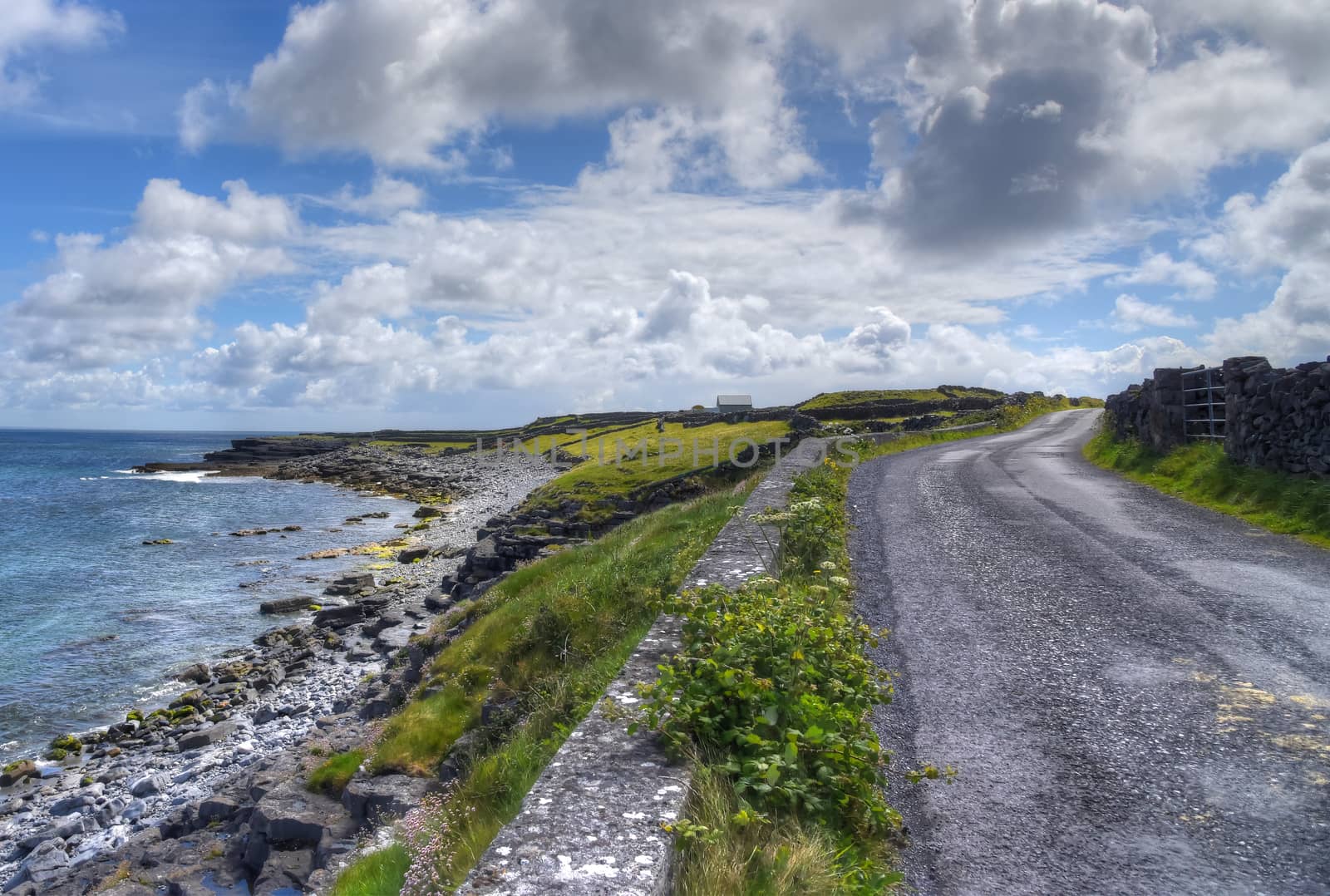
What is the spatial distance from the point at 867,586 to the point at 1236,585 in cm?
425

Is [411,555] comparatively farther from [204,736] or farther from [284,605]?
[204,736]

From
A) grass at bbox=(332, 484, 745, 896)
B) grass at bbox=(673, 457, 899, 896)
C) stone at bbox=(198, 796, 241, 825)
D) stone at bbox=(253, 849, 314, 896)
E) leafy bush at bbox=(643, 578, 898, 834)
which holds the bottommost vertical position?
stone at bbox=(198, 796, 241, 825)

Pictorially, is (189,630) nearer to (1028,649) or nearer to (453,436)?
(1028,649)

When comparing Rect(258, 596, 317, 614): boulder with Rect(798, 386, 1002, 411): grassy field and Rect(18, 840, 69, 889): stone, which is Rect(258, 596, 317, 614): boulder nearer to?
Rect(18, 840, 69, 889): stone

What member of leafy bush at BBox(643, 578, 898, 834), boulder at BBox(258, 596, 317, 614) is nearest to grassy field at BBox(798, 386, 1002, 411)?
Result: boulder at BBox(258, 596, 317, 614)

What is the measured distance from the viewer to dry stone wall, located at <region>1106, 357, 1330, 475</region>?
14.6 meters

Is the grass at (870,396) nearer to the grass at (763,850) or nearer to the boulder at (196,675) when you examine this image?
the boulder at (196,675)

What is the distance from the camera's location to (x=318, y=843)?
962cm

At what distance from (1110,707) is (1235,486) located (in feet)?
43.6

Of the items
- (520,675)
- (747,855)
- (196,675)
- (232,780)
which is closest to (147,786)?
(232,780)

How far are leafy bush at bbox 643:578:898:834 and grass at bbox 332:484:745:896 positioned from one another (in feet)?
4.50

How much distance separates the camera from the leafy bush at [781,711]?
4.46m

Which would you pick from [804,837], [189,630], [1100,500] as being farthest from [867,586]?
[189,630]

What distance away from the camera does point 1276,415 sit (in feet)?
52.6
